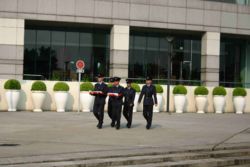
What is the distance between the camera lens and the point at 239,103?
2878 centimetres

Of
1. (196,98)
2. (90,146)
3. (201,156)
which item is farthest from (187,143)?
(196,98)

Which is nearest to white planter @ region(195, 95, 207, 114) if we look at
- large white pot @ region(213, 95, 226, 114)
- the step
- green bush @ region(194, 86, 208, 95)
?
green bush @ region(194, 86, 208, 95)

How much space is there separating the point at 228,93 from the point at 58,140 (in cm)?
1856

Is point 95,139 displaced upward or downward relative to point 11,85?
downward

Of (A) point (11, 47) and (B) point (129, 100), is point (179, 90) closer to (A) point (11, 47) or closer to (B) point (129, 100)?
(A) point (11, 47)

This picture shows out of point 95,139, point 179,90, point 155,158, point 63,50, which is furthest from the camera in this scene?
point 63,50

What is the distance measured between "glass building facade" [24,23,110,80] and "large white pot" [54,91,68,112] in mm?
7713

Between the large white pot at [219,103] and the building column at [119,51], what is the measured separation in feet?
20.0

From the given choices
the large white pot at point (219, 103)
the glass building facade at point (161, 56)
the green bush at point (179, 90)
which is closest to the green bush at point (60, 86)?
the green bush at point (179, 90)

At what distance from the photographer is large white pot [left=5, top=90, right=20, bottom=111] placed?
24025mm

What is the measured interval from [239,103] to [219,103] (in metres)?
1.28

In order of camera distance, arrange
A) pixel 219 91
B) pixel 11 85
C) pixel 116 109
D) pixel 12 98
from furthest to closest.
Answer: pixel 219 91, pixel 12 98, pixel 11 85, pixel 116 109

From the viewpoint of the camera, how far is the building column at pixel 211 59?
110ft

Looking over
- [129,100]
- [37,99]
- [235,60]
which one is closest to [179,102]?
[37,99]
